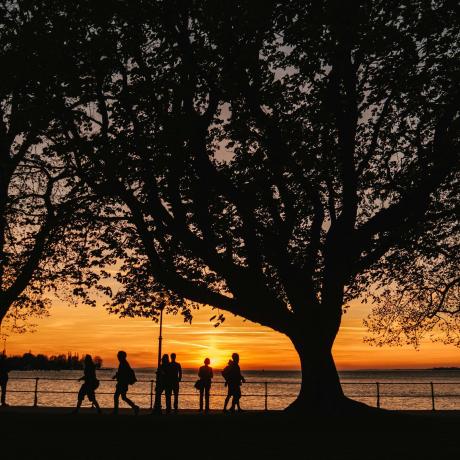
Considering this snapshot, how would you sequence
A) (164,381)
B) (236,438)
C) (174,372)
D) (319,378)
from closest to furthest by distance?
(236,438) → (319,378) → (174,372) → (164,381)

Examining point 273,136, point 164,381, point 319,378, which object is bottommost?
point 164,381

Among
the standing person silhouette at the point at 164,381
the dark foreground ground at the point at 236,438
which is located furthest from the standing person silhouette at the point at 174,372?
the dark foreground ground at the point at 236,438

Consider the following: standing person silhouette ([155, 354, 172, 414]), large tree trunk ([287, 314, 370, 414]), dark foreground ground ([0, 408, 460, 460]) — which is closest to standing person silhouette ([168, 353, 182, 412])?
standing person silhouette ([155, 354, 172, 414])

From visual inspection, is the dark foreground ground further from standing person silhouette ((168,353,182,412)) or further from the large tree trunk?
standing person silhouette ((168,353,182,412))

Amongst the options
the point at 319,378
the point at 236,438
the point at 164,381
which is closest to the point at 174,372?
the point at 164,381

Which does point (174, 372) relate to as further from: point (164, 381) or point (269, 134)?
point (269, 134)

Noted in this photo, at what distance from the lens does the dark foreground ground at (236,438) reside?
1112 cm

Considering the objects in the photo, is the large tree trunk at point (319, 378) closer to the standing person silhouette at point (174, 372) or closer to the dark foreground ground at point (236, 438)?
the dark foreground ground at point (236, 438)

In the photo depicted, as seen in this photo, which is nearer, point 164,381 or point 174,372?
point 174,372

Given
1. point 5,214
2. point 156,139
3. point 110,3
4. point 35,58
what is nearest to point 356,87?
point 156,139

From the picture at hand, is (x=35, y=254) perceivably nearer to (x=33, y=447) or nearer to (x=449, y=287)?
(x=33, y=447)

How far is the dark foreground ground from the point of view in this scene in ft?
A: 36.5

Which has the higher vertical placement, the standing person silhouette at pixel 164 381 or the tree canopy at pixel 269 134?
the tree canopy at pixel 269 134

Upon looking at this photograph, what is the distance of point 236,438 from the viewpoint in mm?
13812
